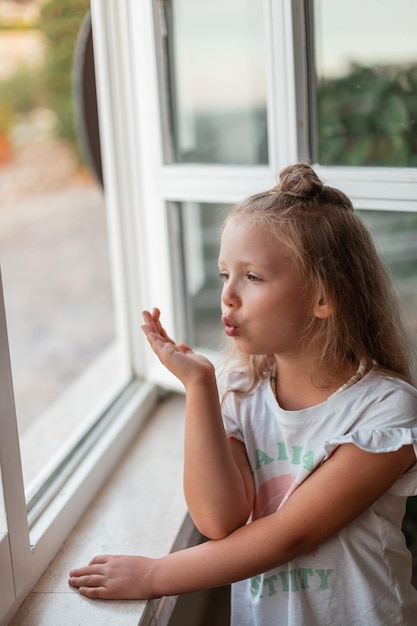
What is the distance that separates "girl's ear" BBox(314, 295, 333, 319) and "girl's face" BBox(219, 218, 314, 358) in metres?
0.01

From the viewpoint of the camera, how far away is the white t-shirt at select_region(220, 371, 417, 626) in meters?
1.13

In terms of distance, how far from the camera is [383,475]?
1084 mm

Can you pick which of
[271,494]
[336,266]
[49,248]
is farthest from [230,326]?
[49,248]

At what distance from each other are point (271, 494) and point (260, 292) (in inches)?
12.6

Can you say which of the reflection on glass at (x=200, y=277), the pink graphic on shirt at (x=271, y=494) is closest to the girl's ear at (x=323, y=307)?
the pink graphic on shirt at (x=271, y=494)

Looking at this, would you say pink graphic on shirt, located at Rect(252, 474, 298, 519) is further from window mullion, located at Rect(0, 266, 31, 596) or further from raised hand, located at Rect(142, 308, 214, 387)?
window mullion, located at Rect(0, 266, 31, 596)

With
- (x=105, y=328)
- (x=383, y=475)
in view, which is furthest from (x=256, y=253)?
(x=105, y=328)

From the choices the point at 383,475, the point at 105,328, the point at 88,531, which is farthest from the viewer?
the point at 105,328

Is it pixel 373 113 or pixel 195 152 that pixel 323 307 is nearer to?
pixel 373 113

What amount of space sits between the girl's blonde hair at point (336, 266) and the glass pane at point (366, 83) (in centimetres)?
32

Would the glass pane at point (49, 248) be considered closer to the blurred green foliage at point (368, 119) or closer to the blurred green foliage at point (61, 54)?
the blurred green foliage at point (61, 54)

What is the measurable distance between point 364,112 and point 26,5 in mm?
7727

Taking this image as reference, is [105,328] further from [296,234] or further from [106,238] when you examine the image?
[296,234]

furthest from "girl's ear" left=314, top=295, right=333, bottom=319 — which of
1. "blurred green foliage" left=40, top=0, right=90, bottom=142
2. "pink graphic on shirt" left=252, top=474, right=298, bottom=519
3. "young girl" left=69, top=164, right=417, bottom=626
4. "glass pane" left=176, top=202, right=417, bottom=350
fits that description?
"blurred green foliage" left=40, top=0, right=90, bottom=142
